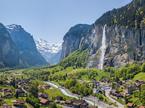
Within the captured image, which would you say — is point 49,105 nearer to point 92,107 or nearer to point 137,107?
point 92,107

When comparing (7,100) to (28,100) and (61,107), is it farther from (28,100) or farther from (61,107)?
(61,107)

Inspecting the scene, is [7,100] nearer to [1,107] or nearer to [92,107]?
[1,107]

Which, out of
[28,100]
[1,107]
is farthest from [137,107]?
[1,107]

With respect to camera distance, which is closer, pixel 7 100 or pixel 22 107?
pixel 22 107

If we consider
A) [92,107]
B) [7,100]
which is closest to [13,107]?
[7,100]

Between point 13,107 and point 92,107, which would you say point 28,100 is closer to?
point 13,107

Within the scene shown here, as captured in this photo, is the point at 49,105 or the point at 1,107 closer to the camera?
the point at 1,107

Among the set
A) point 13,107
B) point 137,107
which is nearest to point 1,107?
point 13,107
